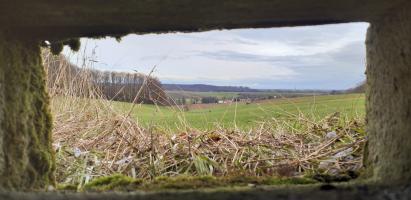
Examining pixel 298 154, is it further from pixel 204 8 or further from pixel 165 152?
pixel 204 8

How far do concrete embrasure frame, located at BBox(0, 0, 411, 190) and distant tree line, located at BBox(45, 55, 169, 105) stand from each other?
2295mm

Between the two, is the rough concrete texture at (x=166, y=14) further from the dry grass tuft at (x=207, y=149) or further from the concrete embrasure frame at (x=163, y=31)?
the dry grass tuft at (x=207, y=149)

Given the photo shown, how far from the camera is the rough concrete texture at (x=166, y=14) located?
1136 mm

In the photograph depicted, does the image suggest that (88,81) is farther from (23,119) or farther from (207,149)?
(23,119)

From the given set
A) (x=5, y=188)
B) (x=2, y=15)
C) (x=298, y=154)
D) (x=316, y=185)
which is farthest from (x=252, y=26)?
(x=298, y=154)

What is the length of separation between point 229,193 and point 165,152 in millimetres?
1483

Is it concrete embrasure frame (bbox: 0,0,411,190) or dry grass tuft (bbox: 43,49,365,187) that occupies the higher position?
concrete embrasure frame (bbox: 0,0,411,190)

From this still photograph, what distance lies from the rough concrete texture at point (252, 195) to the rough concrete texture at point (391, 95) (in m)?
0.05

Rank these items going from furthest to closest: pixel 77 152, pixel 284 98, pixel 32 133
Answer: pixel 284 98, pixel 77 152, pixel 32 133

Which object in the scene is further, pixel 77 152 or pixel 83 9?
pixel 77 152

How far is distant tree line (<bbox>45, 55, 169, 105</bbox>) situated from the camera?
381cm

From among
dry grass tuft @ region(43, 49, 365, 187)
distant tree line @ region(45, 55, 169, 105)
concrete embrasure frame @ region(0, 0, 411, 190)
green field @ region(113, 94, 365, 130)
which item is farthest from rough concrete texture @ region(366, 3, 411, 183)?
distant tree line @ region(45, 55, 169, 105)

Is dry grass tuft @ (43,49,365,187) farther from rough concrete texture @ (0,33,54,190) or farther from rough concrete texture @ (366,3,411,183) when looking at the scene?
rough concrete texture @ (0,33,54,190)

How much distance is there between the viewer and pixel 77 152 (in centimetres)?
287
